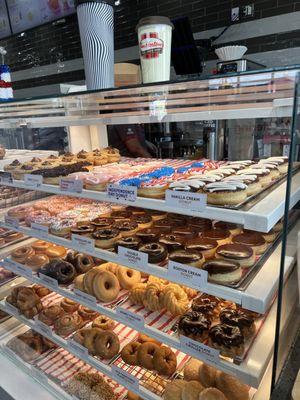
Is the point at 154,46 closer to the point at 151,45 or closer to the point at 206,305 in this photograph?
the point at 151,45

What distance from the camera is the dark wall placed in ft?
10.5

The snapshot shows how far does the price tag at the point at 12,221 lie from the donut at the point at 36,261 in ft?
0.80

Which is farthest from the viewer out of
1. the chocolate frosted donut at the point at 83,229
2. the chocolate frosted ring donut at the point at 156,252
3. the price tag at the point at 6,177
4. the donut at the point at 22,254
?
the donut at the point at 22,254

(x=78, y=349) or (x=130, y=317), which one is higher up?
(x=130, y=317)

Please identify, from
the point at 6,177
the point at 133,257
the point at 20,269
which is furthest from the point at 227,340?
the point at 6,177

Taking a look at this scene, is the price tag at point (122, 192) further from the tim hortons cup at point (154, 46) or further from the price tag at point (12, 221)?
the price tag at point (12, 221)

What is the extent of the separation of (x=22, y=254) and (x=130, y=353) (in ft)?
3.44

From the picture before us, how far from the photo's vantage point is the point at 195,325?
4.52ft

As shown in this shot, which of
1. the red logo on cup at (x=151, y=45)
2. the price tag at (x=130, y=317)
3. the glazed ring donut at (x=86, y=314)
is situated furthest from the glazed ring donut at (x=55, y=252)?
the red logo on cup at (x=151, y=45)

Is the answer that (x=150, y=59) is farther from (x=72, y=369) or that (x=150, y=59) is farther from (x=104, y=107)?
(x=72, y=369)

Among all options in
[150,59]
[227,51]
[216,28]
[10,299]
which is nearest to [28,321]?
[10,299]

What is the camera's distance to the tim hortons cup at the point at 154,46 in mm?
1345

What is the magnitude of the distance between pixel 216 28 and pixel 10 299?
347 centimetres

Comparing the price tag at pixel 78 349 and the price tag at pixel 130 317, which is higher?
the price tag at pixel 130 317
